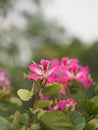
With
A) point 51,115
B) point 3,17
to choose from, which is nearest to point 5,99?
point 51,115

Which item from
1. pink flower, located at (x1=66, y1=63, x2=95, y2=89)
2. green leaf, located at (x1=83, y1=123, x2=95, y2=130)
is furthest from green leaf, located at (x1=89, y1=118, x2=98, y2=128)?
pink flower, located at (x1=66, y1=63, x2=95, y2=89)

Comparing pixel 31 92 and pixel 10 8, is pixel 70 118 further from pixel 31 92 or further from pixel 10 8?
pixel 10 8

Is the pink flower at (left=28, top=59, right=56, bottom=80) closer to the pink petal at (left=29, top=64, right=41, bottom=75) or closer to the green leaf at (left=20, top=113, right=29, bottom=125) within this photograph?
the pink petal at (left=29, top=64, right=41, bottom=75)

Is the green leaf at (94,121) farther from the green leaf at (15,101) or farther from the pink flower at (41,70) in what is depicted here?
the green leaf at (15,101)

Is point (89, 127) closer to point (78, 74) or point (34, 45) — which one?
point (78, 74)

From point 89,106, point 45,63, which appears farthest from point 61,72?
point 89,106
